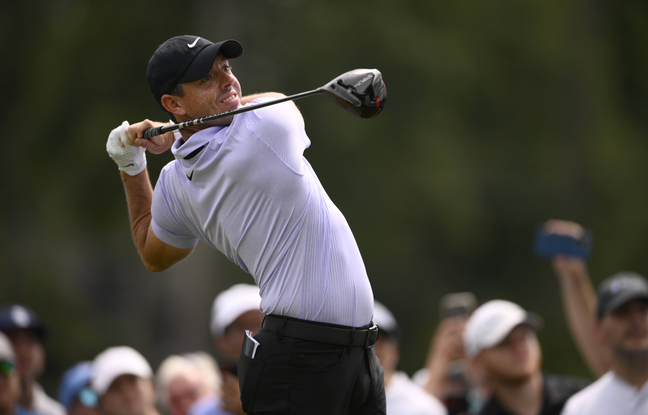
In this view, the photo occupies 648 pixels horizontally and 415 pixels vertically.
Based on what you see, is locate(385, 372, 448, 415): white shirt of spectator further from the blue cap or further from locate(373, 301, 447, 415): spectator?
the blue cap

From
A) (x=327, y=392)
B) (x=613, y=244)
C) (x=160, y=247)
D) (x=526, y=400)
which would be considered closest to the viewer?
(x=327, y=392)

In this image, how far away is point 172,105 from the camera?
3.21m

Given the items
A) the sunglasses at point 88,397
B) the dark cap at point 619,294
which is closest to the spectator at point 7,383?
the sunglasses at point 88,397

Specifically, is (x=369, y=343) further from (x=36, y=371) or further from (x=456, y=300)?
(x=36, y=371)

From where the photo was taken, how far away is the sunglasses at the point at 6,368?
5286 millimetres

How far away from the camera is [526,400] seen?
4.95m

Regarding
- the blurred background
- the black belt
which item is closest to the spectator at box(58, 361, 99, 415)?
the black belt

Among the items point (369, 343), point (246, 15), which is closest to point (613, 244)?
point (246, 15)

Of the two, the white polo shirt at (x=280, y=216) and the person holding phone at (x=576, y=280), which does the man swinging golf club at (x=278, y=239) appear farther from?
the person holding phone at (x=576, y=280)

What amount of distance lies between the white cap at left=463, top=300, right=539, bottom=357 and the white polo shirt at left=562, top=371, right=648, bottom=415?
2.44ft

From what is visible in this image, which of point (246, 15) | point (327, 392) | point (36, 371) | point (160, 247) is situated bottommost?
point (36, 371)

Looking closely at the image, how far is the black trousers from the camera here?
294 centimetres

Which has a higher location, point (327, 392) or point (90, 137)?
point (90, 137)

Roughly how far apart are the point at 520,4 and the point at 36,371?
1216 centimetres
